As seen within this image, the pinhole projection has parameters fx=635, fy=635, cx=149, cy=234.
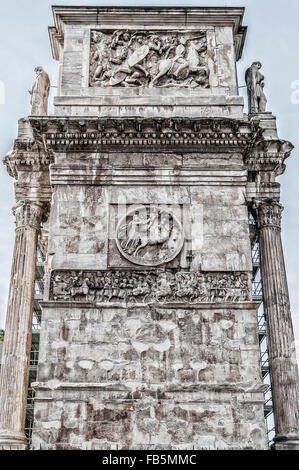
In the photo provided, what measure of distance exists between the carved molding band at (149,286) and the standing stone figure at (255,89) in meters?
5.76

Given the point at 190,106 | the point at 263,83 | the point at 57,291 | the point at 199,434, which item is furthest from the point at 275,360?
the point at 263,83

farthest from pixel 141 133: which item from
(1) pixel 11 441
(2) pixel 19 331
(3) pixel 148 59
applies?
(1) pixel 11 441

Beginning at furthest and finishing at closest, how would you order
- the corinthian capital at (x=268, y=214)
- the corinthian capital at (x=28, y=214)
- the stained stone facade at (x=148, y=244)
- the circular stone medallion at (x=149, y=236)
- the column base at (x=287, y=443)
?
the corinthian capital at (x=28, y=214) < the corinthian capital at (x=268, y=214) < the circular stone medallion at (x=149, y=236) < the column base at (x=287, y=443) < the stained stone facade at (x=148, y=244)

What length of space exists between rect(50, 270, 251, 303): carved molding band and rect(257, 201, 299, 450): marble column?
1435 millimetres

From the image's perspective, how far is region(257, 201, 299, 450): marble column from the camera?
1497 centimetres

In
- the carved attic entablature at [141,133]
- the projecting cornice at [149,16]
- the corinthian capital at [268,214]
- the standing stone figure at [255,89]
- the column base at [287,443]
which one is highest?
the projecting cornice at [149,16]

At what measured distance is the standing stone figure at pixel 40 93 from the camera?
1845 cm

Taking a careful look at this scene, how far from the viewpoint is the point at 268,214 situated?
17250 millimetres

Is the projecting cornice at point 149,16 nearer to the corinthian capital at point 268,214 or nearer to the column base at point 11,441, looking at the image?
the corinthian capital at point 268,214

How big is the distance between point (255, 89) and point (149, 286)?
288 inches

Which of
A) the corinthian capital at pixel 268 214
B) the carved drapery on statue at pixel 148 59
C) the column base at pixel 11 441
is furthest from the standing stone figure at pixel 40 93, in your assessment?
the column base at pixel 11 441

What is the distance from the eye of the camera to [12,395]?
15336 mm
